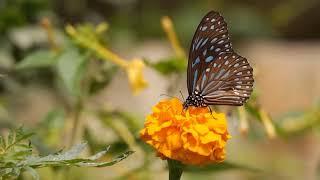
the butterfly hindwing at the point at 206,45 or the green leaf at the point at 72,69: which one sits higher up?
the green leaf at the point at 72,69

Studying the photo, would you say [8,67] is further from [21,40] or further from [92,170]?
[92,170]

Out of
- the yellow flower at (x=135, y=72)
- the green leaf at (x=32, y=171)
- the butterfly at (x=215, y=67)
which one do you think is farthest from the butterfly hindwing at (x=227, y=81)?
the green leaf at (x=32, y=171)

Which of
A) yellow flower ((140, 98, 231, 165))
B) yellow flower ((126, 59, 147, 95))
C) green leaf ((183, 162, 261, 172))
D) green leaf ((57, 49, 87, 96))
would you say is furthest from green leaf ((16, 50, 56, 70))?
yellow flower ((140, 98, 231, 165))

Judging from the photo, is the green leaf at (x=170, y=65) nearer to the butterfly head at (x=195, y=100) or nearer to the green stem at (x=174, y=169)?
the butterfly head at (x=195, y=100)

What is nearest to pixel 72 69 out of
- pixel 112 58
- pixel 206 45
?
pixel 112 58

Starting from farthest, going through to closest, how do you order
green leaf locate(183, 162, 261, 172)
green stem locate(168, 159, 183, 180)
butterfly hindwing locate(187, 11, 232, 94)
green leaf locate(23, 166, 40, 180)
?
green leaf locate(183, 162, 261, 172)
butterfly hindwing locate(187, 11, 232, 94)
green stem locate(168, 159, 183, 180)
green leaf locate(23, 166, 40, 180)

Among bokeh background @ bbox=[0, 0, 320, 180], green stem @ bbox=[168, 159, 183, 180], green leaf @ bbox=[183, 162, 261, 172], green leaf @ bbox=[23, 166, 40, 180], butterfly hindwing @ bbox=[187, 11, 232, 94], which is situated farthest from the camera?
bokeh background @ bbox=[0, 0, 320, 180]

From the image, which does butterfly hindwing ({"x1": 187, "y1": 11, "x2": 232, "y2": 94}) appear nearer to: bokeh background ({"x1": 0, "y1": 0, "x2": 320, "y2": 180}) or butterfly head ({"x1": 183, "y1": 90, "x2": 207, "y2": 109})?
butterfly head ({"x1": 183, "y1": 90, "x2": 207, "y2": 109})
